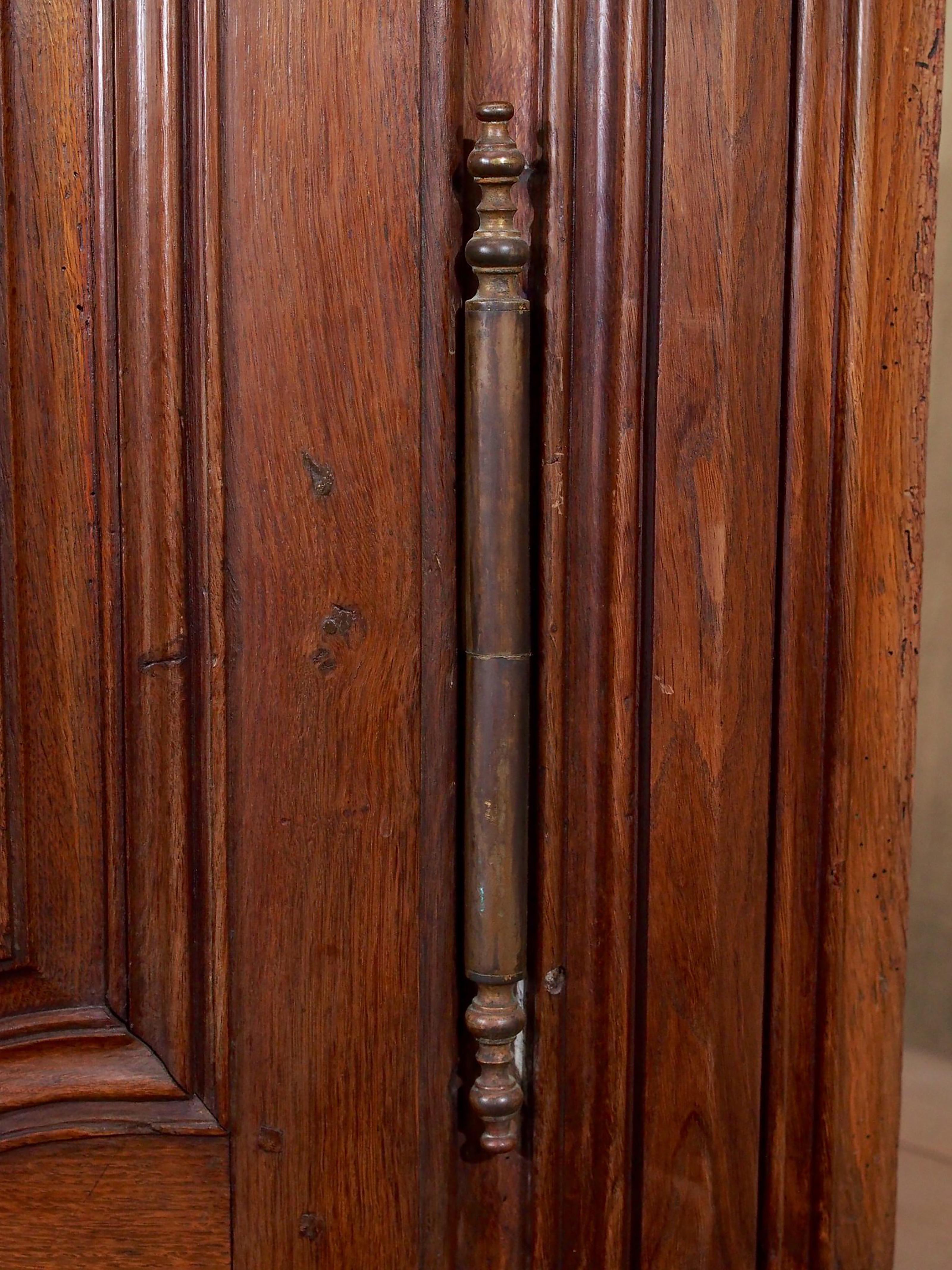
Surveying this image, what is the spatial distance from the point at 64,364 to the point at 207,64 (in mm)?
135

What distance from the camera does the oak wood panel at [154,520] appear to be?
49 centimetres

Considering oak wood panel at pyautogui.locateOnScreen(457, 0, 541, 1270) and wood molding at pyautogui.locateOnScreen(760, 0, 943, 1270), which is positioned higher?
oak wood panel at pyautogui.locateOnScreen(457, 0, 541, 1270)

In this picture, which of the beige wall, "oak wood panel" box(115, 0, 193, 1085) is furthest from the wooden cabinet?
the beige wall

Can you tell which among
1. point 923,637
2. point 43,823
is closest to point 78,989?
point 43,823

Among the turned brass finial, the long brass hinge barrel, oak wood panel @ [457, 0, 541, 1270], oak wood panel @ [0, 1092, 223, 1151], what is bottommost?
oak wood panel @ [0, 1092, 223, 1151]

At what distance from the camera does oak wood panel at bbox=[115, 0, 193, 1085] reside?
1.60 ft

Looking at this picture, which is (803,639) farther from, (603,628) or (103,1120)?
(103,1120)

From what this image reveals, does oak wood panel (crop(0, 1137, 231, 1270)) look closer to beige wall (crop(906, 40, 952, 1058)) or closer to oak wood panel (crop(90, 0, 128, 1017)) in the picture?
oak wood panel (crop(90, 0, 128, 1017))

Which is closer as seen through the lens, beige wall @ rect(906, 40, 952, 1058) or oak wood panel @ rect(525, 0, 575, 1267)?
oak wood panel @ rect(525, 0, 575, 1267)

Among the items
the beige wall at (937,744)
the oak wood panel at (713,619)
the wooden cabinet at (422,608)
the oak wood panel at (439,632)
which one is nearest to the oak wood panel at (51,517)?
the wooden cabinet at (422,608)

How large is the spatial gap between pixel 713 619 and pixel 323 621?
0.58 ft

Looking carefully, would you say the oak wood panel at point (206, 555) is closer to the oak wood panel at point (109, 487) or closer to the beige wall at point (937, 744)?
the oak wood panel at point (109, 487)

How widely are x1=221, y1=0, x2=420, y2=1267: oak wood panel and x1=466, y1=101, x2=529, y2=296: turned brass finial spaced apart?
3 centimetres

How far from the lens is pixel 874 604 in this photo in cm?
57
